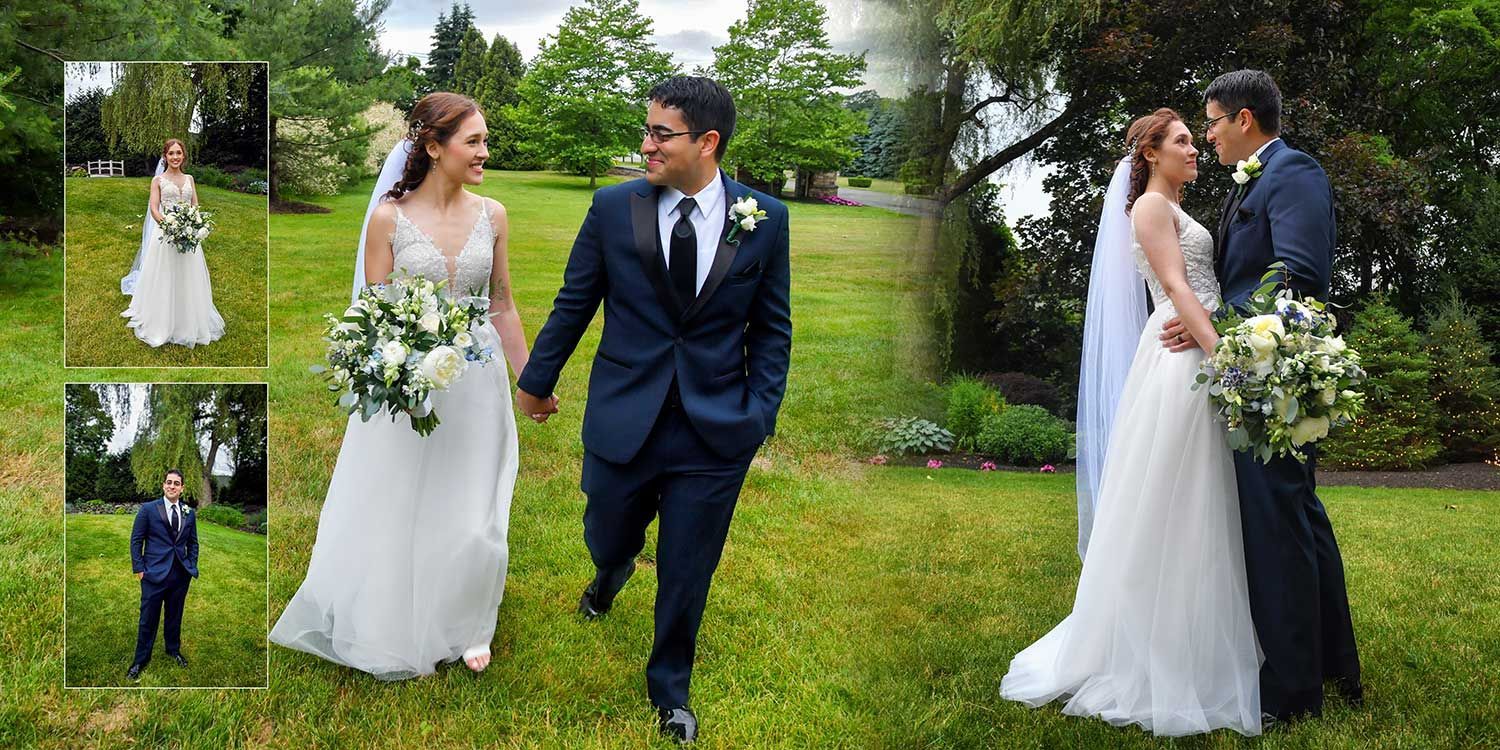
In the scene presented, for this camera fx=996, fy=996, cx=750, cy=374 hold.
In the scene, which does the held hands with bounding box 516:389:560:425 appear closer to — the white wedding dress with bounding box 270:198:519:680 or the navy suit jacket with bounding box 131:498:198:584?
the white wedding dress with bounding box 270:198:519:680

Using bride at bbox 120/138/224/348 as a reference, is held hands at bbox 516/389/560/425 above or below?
below

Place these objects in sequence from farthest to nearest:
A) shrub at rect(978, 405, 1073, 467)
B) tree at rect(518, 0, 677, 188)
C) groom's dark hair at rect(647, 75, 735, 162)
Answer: shrub at rect(978, 405, 1073, 467) → tree at rect(518, 0, 677, 188) → groom's dark hair at rect(647, 75, 735, 162)

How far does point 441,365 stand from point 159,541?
2.93 feet

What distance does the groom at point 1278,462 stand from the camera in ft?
10.0

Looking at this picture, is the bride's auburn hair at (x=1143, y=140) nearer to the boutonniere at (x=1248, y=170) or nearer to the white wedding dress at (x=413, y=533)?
the boutonniere at (x=1248, y=170)

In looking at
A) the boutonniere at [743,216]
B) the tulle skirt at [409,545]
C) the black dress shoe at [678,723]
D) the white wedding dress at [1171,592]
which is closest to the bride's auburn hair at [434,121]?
the tulle skirt at [409,545]

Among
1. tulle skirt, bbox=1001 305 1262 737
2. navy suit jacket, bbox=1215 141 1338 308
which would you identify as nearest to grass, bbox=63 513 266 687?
tulle skirt, bbox=1001 305 1262 737

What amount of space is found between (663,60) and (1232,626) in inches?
125

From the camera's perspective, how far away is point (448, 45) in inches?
187

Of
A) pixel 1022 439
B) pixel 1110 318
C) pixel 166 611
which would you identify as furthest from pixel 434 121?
pixel 1022 439

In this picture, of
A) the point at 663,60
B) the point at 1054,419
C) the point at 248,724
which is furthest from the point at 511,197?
the point at 1054,419

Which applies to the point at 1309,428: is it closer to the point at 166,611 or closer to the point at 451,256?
the point at 451,256

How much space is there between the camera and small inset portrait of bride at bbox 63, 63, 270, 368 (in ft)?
9.57

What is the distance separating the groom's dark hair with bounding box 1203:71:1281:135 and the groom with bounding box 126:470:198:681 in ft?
11.0
